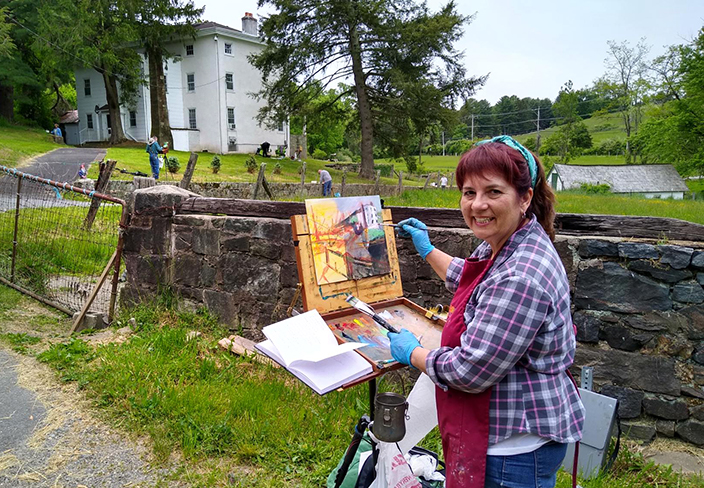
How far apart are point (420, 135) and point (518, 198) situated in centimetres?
2974

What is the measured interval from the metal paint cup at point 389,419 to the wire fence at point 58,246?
519 cm

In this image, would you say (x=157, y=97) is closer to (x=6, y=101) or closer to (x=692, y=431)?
(x=6, y=101)

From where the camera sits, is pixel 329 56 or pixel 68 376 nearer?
pixel 68 376

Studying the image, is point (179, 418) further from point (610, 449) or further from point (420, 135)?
point (420, 135)

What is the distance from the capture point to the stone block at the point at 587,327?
3727mm

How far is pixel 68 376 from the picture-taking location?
166 inches

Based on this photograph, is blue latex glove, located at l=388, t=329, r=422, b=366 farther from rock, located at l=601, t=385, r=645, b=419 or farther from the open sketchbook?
rock, located at l=601, t=385, r=645, b=419

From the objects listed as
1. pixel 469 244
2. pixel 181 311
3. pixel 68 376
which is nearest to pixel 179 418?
pixel 68 376

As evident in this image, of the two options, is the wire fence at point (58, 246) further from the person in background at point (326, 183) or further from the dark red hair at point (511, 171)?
the person in background at point (326, 183)

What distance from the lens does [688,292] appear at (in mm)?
3482

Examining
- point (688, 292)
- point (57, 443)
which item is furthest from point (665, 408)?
point (57, 443)

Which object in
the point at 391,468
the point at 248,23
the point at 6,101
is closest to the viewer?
the point at 391,468

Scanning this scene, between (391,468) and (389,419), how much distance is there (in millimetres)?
278

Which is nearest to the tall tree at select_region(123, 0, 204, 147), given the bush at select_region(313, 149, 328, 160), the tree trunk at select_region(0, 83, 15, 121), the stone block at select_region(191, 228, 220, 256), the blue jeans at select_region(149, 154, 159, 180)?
the tree trunk at select_region(0, 83, 15, 121)
